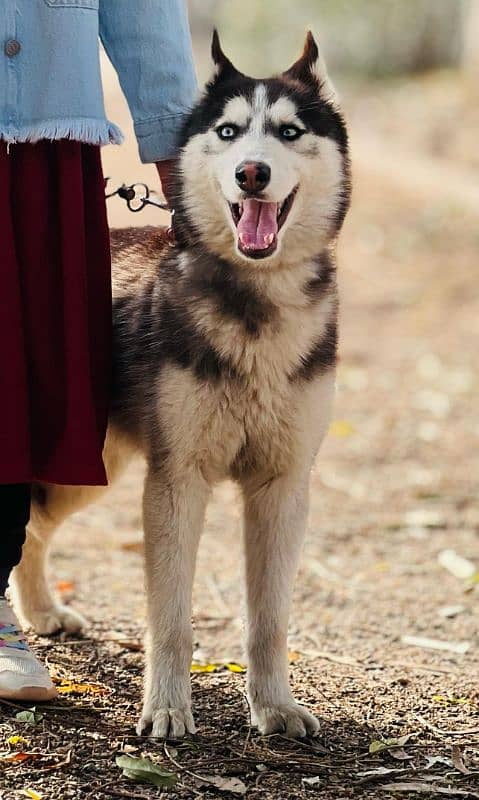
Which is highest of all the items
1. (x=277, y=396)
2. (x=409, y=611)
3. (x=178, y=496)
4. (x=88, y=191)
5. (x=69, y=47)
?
(x=69, y=47)

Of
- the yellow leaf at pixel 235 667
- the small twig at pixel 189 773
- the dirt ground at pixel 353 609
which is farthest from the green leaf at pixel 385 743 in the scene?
the yellow leaf at pixel 235 667

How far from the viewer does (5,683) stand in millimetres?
3121

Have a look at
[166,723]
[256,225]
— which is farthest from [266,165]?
[166,723]

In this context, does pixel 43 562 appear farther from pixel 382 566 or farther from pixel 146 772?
pixel 382 566

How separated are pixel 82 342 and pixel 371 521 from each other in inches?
109

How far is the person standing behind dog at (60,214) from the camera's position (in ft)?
9.96

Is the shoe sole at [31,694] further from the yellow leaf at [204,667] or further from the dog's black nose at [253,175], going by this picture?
→ the dog's black nose at [253,175]

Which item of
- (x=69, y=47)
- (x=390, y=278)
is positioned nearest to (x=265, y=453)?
(x=69, y=47)

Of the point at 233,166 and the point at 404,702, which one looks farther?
the point at 404,702

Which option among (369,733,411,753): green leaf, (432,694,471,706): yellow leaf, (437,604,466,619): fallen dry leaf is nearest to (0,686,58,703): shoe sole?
(369,733,411,753): green leaf

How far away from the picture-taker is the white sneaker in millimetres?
3123

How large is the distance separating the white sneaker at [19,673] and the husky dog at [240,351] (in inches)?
11.4

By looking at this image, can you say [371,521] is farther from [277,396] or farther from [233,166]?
[233,166]

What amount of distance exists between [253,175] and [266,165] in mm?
44
